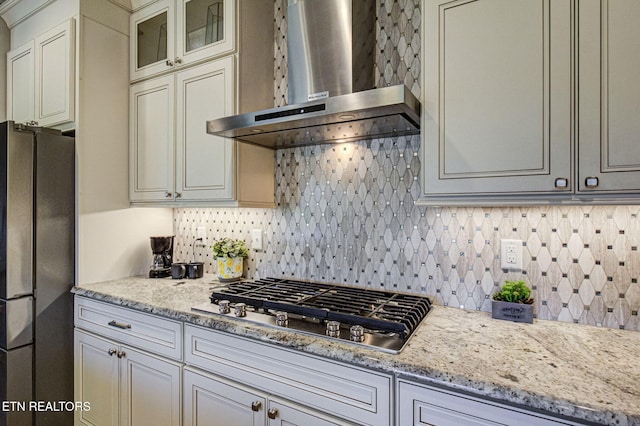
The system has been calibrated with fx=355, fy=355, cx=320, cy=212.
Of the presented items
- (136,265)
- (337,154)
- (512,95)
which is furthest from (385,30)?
(136,265)

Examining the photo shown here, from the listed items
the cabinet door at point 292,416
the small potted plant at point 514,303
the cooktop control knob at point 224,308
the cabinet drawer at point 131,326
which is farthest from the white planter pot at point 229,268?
the small potted plant at point 514,303

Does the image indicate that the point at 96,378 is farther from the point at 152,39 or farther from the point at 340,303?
the point at 152,39

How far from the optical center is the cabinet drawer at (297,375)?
3.52 feet

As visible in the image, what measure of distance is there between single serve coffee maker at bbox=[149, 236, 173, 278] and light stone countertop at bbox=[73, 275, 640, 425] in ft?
2.53

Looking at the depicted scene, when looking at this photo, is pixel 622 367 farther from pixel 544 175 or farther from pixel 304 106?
pixel 304 106

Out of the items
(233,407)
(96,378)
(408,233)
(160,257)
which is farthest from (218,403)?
(160,257)

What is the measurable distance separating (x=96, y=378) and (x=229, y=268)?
0.89 metres

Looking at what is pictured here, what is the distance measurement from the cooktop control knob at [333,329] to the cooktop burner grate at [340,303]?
0.06 m

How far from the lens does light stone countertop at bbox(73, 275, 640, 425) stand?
0.83m

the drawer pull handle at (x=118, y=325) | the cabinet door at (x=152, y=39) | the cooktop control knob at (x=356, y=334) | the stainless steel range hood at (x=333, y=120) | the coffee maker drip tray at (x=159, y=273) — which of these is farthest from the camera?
the coffee maker drip tray at (x=159, y=273)

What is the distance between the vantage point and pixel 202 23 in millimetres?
1951

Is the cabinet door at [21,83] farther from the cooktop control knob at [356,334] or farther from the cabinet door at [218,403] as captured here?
the cooktop control knob at [356,334]

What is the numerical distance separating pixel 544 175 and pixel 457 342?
0.60 m

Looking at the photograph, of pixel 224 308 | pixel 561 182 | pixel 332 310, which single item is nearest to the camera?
pixel 561 182
